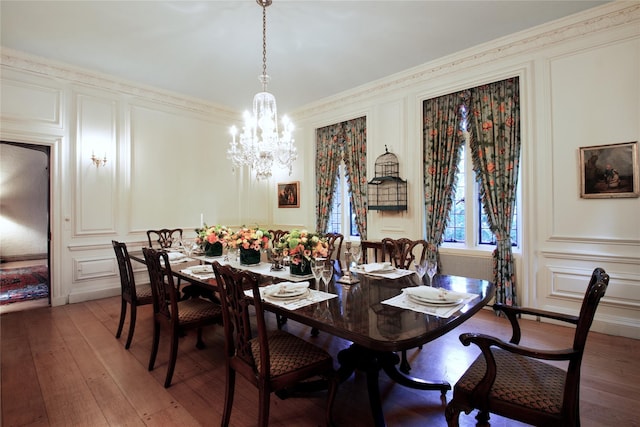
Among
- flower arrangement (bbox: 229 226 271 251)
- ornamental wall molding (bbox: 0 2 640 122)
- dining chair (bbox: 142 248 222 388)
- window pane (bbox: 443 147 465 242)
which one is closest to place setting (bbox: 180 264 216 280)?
dining chair (bbox: 142 248 222 388)

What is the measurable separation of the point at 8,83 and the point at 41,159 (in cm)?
503

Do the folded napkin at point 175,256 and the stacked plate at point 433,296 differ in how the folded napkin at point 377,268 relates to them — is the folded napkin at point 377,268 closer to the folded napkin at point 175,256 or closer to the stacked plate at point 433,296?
the stacked plate at point 433,296

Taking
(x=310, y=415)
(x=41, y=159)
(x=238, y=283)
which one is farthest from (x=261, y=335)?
(x=41, y=159)

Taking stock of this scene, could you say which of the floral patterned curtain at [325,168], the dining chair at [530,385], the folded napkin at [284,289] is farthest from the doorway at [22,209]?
the dining chair at [530,385]

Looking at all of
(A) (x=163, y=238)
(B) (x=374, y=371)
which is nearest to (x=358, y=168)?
(A) (x=163, y=238)

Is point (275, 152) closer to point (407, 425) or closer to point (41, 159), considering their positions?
point (407, 425)

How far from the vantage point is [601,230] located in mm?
3061

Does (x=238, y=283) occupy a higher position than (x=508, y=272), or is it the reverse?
(x=238, y=283)

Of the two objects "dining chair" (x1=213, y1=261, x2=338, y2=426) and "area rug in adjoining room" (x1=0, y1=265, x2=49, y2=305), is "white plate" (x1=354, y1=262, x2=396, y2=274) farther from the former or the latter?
"area rug in adjoining room" (x1=0, y1=265, x2=49, y2=305)

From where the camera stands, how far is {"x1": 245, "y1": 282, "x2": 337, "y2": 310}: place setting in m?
1.72

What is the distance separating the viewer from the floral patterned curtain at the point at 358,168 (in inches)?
194

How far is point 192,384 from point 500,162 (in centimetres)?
376

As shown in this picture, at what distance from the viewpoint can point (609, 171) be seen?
2.99 metres

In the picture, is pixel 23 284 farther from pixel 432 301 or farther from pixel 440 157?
pixel 440 157
